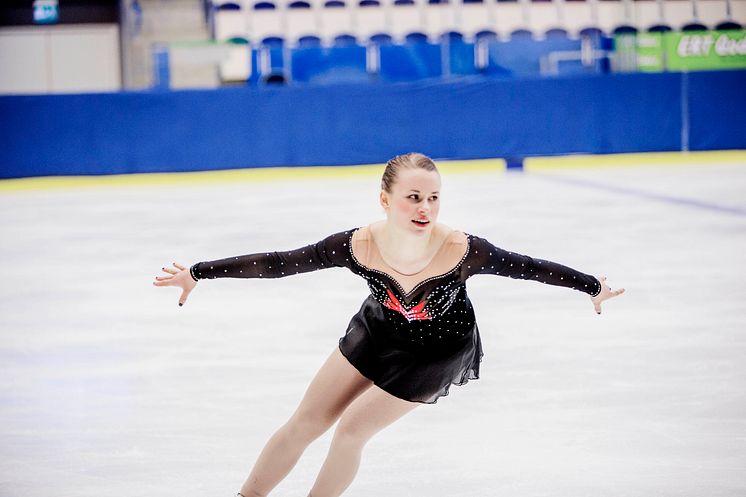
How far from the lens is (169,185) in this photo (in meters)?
13.0

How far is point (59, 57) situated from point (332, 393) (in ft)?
59.2

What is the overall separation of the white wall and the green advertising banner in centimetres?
943

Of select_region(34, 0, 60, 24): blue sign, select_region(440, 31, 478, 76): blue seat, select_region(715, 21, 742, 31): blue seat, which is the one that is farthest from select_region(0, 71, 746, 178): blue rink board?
select_region(34, 0, 60, 24): blue sign

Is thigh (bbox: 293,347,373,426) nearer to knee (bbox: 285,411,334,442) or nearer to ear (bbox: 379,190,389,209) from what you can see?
knee (bbox: 285,411,334,442)

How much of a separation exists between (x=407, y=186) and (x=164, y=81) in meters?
11.6

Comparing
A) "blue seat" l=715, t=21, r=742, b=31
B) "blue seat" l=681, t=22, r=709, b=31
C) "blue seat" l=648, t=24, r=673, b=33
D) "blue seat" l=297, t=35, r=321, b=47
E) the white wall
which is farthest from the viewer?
the white wall

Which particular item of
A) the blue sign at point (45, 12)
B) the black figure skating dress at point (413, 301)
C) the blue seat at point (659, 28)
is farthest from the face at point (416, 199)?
the blue sign at point (45, 12)

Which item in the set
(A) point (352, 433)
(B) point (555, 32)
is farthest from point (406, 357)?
(B) point (555, 32)

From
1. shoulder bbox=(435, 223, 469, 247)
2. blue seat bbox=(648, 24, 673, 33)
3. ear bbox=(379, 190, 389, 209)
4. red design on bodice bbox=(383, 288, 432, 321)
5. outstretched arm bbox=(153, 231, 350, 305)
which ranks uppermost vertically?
blue seat bbox=(648, 24, 673, 33)

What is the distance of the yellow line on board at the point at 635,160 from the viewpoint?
1422cm

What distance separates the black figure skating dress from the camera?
2404 millimetres

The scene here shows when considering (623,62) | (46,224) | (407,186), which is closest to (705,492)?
(407,186)

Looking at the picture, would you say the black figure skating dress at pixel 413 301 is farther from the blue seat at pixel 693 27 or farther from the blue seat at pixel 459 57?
the blue seat at pixel 693 27

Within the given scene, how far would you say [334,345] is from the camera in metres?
4.62
